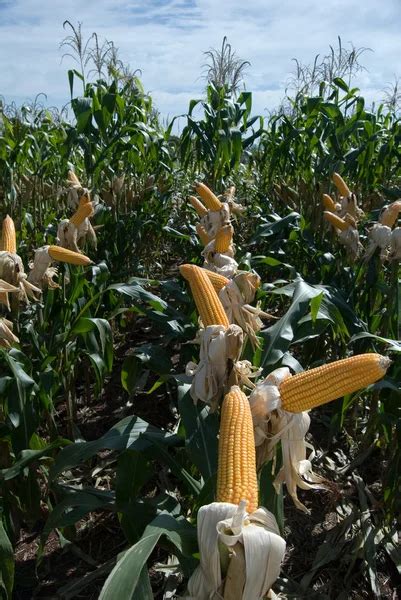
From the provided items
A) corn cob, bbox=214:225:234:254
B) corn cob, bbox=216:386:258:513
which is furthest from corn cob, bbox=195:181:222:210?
corn cob, bbox=216:386:258:513

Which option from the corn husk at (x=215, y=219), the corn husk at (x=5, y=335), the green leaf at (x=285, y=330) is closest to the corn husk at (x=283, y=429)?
the green leaf at (x=285, y=330)

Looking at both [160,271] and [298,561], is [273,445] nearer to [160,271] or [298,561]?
[298,561]

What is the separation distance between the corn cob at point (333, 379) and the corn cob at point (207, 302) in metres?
0.42

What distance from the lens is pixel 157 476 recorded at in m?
3.41

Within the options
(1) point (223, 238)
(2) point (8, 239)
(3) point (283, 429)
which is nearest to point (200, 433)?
(3) point (283, 429)

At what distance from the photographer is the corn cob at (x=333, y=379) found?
1.59m

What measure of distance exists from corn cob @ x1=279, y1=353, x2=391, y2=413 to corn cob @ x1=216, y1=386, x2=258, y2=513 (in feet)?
0.57

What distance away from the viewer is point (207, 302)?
1.98 metres

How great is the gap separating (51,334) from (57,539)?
118cm

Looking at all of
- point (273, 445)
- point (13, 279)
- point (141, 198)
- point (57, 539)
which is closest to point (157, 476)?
point (57, 539)

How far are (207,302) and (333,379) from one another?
58cm

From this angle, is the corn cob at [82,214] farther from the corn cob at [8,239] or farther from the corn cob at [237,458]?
the corn cob at [237,458]

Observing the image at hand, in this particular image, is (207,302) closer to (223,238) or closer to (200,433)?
(200,433)

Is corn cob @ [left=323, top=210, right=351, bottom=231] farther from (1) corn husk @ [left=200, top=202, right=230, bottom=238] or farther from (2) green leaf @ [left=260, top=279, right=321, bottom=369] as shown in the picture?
(2) green leaf @ [left=260, top=279, right=321, bottom=369]
